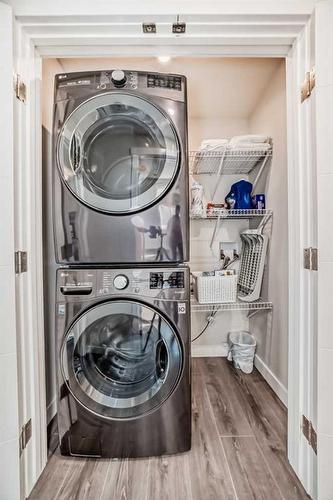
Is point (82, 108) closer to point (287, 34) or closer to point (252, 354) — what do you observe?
point (287, 34)

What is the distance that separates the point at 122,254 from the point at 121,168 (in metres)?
0.42

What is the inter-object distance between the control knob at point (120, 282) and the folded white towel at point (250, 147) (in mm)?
1273

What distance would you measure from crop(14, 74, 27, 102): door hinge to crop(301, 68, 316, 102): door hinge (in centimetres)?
122

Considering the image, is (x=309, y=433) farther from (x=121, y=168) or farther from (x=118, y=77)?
(x=118, y=77)

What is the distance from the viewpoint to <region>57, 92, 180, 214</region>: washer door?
3.87 ft

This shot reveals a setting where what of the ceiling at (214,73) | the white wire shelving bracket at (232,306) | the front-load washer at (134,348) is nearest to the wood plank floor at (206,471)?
the front-load washer at (134,348)

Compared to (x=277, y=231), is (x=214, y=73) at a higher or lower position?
higher

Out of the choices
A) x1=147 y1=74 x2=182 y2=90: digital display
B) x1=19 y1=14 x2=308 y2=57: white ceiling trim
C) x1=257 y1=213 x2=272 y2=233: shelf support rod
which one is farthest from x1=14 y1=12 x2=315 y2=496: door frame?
x1=257 y1=213 x2=272 y2=233: shelf support rod

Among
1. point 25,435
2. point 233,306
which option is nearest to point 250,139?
point 233,306

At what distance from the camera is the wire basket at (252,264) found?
1958mm

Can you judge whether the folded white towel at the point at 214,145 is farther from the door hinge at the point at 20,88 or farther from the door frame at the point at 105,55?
the door hinge at the point at 20,88

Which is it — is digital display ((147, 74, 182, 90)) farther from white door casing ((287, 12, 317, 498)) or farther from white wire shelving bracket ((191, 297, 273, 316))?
white wire shelving bracket ((191, 297, 273, 316))

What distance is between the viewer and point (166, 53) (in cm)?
120

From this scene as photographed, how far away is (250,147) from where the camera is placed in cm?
185
